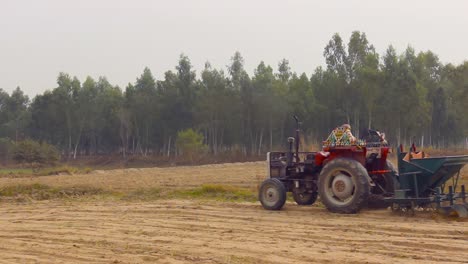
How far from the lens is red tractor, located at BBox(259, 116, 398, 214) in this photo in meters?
10.4

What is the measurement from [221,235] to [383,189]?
154 inches

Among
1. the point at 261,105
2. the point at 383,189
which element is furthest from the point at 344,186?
the point at 261,105

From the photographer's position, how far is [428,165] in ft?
33.0

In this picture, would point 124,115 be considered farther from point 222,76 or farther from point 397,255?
point 397,255

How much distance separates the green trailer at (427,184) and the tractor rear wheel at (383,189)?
50 cm

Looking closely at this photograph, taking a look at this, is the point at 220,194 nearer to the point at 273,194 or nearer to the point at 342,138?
the point at 273,194

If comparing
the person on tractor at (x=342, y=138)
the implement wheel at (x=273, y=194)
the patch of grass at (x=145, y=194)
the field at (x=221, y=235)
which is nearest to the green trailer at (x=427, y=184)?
the field at (x=221, y=235)

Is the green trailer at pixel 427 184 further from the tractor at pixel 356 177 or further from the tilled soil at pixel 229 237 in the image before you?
the tilled soil at pixel 229 237

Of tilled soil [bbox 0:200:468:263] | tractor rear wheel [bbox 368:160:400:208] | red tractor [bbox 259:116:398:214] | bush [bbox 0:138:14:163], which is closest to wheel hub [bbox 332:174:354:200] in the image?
red tractor [bbox 259:116:398:214]

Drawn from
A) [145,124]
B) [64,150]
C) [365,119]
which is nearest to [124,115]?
[145,124]

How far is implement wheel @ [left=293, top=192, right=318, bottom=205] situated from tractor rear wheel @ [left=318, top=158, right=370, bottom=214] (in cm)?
136

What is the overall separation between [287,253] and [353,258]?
86cm

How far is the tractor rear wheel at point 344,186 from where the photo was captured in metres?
10.2

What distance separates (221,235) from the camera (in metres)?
8.73
